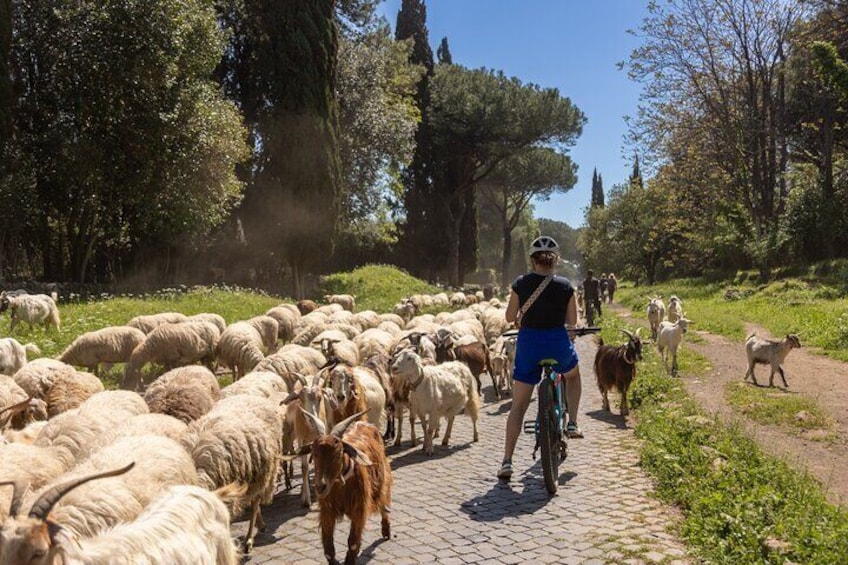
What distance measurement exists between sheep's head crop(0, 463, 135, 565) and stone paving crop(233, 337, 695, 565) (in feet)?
8.22

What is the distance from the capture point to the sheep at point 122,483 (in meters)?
4.10

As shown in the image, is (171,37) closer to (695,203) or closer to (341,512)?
(341,512)

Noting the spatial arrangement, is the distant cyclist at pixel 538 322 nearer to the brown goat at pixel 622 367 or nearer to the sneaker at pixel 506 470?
the sneaker at pixel 506 470

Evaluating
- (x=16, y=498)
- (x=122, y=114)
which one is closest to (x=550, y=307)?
(x=16, y=498)

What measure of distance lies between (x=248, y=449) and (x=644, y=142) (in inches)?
1167

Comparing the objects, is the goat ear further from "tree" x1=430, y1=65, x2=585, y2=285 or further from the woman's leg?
"tree" x1=430, y1=65, x2=585, y2=285

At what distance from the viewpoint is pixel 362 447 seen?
518 cm

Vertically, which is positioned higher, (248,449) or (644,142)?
(644,142)

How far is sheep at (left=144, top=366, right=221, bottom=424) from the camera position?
736cm

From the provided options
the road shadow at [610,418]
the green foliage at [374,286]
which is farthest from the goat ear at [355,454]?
the green foliage at [374,286]

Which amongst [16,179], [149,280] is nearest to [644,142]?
[149,280]

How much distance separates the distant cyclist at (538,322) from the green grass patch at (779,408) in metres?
4.39

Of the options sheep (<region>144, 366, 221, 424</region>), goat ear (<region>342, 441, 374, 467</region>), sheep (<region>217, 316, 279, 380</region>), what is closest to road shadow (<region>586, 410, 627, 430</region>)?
sheep (<region>144, 366, 221, 424</region>)

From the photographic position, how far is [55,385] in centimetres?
880
